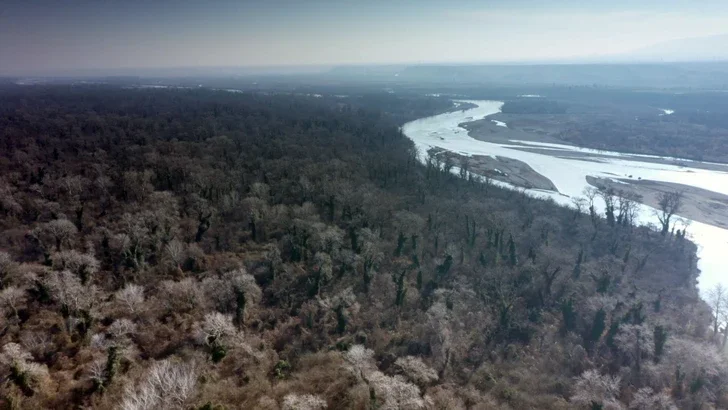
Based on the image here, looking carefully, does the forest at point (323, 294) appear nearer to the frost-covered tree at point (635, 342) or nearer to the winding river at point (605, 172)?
the frost-covered tree at point (635, 342)

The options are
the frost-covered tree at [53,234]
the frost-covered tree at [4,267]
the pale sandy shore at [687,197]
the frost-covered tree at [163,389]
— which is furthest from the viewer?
the pale sandy shore at [687,197]

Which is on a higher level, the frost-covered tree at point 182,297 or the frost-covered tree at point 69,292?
the frost-covered tree at point 69,292

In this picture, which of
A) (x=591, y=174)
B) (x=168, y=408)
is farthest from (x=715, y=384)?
(x=591, y=174)

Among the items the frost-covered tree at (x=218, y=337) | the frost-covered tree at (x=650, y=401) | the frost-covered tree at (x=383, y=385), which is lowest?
the frost-covered tree at (x=650, y=401)

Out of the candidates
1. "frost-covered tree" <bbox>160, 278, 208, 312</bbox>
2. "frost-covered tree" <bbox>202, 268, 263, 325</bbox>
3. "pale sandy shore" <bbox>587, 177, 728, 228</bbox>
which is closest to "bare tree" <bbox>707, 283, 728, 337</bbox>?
"pale sandy shore" <bbox>587, 177, 728, 228</bbox>

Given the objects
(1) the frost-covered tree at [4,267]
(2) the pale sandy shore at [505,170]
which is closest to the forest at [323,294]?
(1) the frost-covered tree at [4,267]

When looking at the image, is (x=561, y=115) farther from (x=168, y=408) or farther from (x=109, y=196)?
(x=168, y=408)

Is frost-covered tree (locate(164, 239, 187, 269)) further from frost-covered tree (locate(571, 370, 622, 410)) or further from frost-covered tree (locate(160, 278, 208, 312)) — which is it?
frost-covered tree (locate(571, 370, 622, 410))
